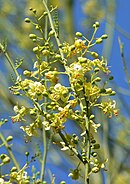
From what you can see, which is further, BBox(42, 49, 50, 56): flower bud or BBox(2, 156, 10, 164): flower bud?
BBox(42, 49, 50, 56): flower bud

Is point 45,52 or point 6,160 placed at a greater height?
point 45,52

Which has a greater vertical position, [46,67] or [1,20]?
[1,20]

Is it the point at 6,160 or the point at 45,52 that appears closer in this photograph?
the point at 6,160

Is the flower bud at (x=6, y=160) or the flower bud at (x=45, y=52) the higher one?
the flower bud at (x=45, y=52)

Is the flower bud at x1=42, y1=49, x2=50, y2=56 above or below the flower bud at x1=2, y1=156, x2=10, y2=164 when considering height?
above

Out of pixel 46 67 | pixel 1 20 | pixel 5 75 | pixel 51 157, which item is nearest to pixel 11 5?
pixel 1 20

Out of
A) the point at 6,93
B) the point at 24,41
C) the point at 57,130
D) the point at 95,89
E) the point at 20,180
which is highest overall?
the point at 24,41

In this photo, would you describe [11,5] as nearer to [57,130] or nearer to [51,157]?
[51,157]

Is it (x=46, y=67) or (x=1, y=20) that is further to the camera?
(x=1, y=20)

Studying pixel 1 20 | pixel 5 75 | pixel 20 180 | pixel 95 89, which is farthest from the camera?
pixel 1 20

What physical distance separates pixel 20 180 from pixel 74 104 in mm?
208

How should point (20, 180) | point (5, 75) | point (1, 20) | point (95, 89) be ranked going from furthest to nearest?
point (1, 20), point (5, 75), point (95, 89), point (20, 180)

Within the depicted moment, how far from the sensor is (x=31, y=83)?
1.13m

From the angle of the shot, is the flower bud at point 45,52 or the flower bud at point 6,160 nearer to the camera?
the flower bud at point 6,160
